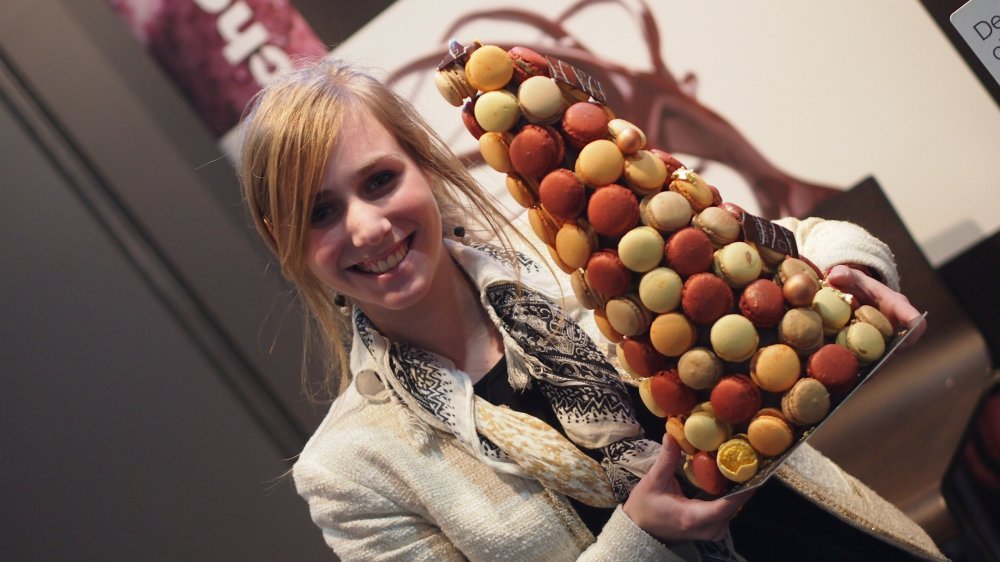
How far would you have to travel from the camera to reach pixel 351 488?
3.37 ft

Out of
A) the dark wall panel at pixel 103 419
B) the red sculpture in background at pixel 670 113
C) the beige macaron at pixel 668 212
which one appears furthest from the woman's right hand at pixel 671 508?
the dark wall panel at pixel 103 419

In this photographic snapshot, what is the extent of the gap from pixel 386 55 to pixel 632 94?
0.47 m

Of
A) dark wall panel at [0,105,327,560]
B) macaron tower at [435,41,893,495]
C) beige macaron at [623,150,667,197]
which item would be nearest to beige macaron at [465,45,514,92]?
macaron tower at [435,41,893,495]

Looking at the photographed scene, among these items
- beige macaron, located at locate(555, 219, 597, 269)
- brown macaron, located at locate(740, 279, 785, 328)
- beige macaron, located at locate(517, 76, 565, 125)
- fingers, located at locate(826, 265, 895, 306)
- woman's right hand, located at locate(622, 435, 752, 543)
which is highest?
beige macaron, located at locate(517, 76, 565, 125)

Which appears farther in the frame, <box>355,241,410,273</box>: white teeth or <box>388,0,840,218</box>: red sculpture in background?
<box>388,0,840,218</box>: red sculpture in background

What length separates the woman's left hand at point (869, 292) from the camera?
33.4 inches

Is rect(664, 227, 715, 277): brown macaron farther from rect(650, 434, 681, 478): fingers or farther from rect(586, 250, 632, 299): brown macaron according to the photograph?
rect(650, 434, 681, 478): fingers

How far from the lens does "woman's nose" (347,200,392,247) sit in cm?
90

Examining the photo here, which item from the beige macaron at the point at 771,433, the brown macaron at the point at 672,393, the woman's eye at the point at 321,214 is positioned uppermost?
the woman's eye at the point at 321,214

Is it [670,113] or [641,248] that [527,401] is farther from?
[670,113]

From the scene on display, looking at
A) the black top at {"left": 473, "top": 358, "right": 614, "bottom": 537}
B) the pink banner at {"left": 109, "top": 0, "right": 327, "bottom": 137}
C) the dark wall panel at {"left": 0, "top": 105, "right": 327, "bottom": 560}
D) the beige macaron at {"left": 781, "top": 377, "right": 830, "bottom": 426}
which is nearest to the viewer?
the beige macaron at {"left": 781, "top": 377, "right": 830, "bottom": 426}

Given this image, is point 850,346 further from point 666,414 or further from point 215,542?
point 215,542

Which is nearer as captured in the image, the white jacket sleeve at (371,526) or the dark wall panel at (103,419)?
the white jacket sleeve at (371,526)

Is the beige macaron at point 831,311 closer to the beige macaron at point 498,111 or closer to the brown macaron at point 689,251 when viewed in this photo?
the brown macaron at point 689,251
